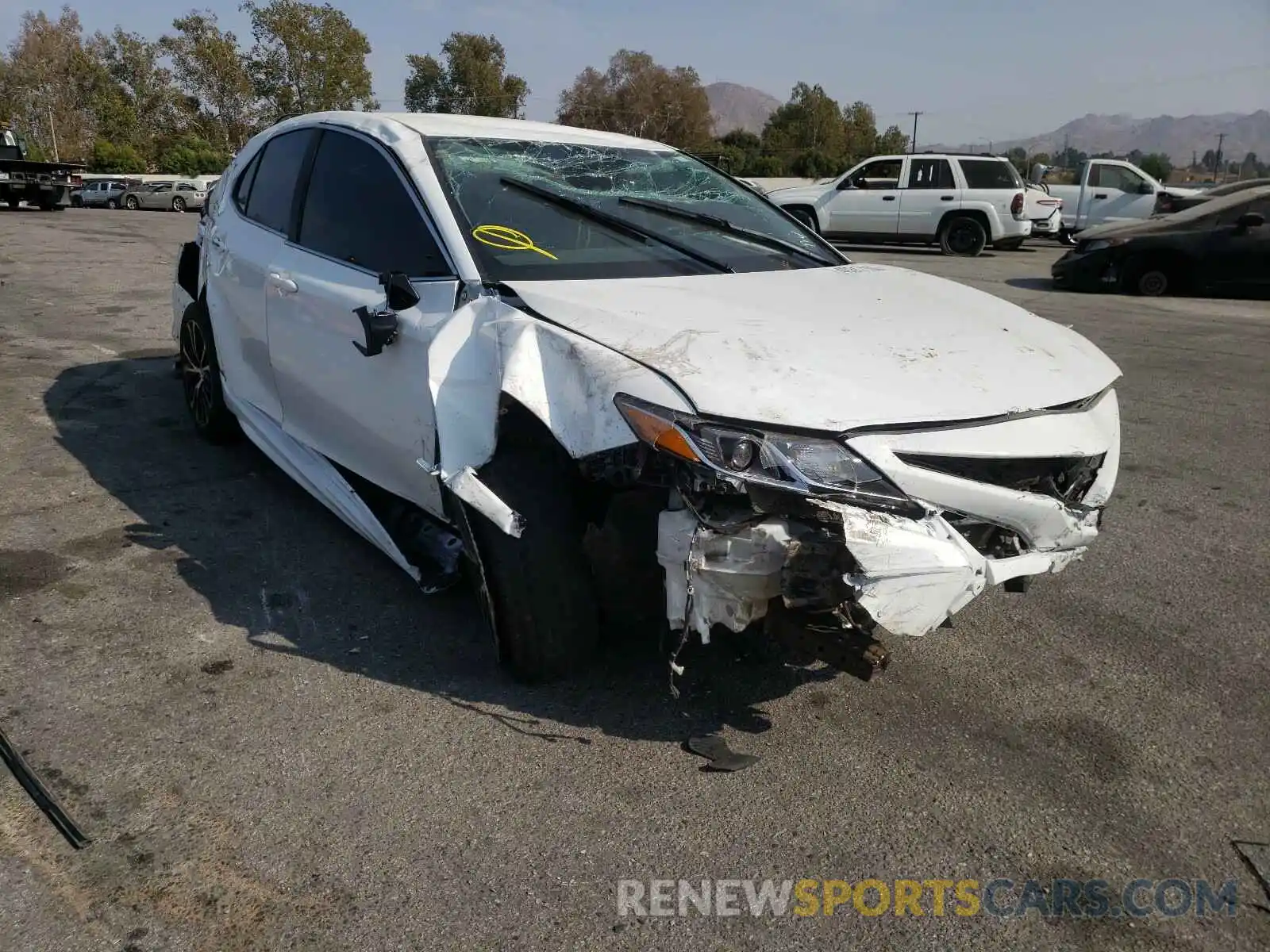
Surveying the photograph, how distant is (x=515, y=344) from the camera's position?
108 inches

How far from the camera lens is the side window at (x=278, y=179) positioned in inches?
170

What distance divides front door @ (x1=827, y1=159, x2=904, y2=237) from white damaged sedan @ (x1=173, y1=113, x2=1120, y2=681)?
15.5m

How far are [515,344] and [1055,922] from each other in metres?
1.92

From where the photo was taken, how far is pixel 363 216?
12.1 ft

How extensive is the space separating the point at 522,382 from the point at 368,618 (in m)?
1.28

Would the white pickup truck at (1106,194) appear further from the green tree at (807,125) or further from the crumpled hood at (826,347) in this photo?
the green tree at (807,125)

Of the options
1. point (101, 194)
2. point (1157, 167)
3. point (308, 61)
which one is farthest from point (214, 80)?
point (1157, 167)

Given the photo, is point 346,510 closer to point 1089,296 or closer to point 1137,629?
point 1137,629

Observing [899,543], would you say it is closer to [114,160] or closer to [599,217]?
[599,217]

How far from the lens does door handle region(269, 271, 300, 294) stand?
12.7ft

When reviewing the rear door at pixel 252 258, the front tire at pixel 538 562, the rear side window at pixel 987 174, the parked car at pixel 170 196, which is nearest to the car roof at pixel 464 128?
the rear door at pixel 252 258

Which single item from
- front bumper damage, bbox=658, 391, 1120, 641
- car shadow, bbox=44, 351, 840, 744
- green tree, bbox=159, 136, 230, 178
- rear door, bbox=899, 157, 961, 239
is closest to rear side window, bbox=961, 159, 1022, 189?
rear door, bbox=899, 157, 961, 239

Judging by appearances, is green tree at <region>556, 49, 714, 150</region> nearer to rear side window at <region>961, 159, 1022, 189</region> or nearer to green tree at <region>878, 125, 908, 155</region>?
green tree at <region>878, 125, 908, 155</region>

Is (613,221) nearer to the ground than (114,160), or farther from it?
nearer to the ground
